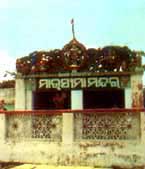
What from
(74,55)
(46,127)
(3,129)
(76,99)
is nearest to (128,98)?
(76,99)

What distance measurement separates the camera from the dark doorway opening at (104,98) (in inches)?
620

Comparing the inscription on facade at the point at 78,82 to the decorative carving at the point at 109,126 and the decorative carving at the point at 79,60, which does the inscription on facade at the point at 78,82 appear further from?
the decorative carving at the point at 109,126

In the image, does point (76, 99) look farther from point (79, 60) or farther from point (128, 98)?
point (128, 98)

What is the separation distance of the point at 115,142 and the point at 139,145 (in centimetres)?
72

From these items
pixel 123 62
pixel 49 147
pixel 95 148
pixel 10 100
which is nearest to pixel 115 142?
pixel 95 148

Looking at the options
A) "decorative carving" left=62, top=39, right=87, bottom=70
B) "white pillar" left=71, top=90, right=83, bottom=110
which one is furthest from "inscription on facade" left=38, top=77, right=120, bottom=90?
"decorative carving" left=62, top=39, right=87, bottom=70

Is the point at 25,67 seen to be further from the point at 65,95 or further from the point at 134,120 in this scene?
the point at 134,120

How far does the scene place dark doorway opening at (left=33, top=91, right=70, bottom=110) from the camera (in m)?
16.1

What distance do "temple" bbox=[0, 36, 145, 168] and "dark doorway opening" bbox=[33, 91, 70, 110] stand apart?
0.33 ft

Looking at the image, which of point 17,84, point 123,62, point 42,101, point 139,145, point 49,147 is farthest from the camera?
point 42,101

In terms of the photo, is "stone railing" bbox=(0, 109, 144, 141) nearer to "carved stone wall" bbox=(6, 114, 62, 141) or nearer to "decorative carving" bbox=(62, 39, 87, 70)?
"carved stone wall" bbox=(6, 114, 62, 141)

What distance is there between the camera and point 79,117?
11.6 m

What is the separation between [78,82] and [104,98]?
8.70ft

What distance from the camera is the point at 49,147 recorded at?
1170 centimetres
